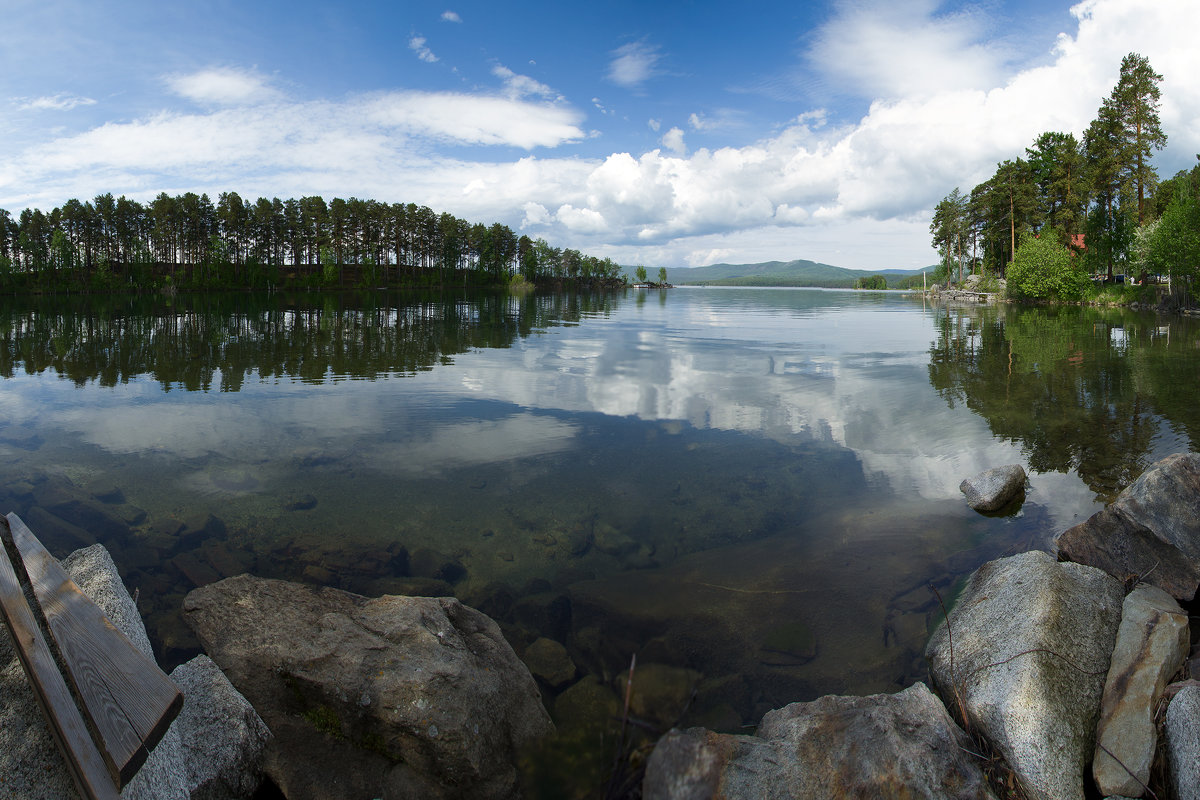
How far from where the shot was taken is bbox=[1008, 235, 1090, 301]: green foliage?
7275cm

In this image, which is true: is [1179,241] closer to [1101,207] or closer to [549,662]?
[1101,207]

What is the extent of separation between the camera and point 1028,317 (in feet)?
177

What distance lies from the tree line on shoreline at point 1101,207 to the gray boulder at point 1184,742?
209 ft

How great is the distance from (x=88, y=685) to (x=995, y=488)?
487 inches

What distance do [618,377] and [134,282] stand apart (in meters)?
124

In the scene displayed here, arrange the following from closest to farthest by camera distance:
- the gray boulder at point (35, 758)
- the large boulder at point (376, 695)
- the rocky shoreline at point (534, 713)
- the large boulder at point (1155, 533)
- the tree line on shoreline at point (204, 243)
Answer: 1. the gray boulder at point (35, 758)
2. the rocky shoreline at point (534, 713)
3. the large boulder at point (376, 695)
4. the large boulder at point (1155, 533)
5. the tree line on shoreline at point (204, 243)

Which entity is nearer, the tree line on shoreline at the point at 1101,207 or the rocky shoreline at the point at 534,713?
the rocky shoreline at the point at 534,713

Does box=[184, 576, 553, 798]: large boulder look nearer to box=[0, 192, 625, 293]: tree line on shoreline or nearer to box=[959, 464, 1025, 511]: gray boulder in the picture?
box=[959, 464, 1025, 511]: gray boulder

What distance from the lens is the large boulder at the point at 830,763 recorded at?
14.0 ft

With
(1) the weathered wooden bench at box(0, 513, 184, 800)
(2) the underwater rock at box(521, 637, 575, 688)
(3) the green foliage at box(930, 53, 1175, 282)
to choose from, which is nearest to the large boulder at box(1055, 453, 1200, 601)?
(2) the underwater rock at box(521, 637, 575, 688)

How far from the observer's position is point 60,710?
10.3ft

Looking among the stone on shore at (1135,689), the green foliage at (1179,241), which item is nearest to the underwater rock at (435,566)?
the stone on shore at (1135,689)

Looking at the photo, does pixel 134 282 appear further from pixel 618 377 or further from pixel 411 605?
pixel 411 605

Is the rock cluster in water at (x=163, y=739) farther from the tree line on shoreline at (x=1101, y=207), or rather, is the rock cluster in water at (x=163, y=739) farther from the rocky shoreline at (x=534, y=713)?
the tree line on shoreline at (x=1101, y=207)
